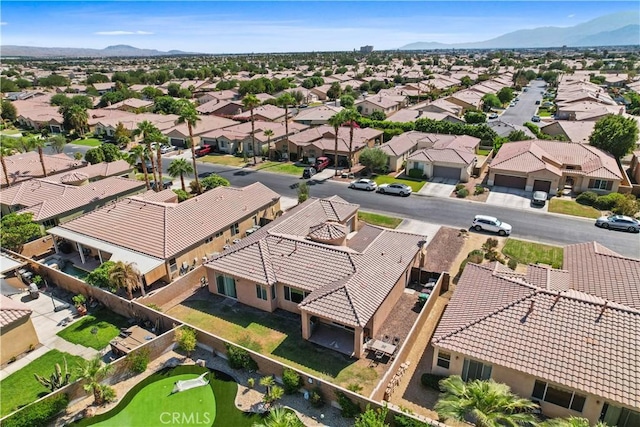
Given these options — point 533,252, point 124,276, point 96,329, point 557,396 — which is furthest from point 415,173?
point 96,329

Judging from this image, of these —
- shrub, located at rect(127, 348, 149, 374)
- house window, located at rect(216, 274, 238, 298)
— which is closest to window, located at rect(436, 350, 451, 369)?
house window, located at rect(216, 274, 238, 298)

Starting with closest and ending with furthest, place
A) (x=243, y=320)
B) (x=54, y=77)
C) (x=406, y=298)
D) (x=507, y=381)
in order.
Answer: (x=507, y=381), (x=243, y=320), (x=406, y=298), (x=54, y=77)

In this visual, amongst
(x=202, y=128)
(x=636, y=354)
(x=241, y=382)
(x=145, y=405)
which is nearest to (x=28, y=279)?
(x=145, y=405)

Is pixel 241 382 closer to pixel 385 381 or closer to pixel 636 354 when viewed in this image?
pixel 385 381

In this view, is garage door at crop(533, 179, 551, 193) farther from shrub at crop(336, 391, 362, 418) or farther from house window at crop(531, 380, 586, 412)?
shrub at crop(336, 391, 362, 418)

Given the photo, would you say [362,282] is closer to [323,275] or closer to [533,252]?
[323,275]

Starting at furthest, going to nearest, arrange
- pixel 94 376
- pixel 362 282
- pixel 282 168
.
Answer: pixel 282 168 → pixel 362 282 → pixel 94 376
